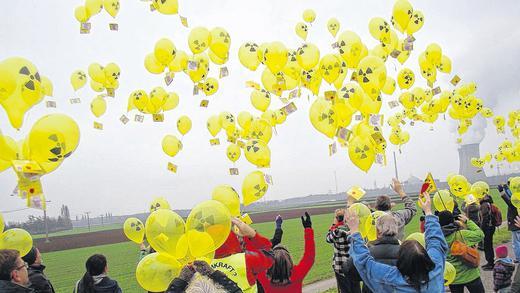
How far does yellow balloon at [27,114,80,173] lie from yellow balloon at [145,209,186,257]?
1242mm

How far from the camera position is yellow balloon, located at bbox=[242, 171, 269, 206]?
6199mm

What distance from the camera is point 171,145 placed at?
1003 cm

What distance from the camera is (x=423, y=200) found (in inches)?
126

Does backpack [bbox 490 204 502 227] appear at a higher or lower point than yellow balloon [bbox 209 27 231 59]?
lower

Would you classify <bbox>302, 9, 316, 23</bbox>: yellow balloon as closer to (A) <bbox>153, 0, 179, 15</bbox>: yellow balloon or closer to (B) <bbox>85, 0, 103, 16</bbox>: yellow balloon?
(A) <bbox>153, 0, 179, 15</bbox>: yellow balloon

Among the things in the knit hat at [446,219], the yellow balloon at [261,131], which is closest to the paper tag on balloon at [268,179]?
the yellow balloon at [261,131]

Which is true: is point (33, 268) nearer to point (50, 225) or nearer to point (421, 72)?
point (421, 72)

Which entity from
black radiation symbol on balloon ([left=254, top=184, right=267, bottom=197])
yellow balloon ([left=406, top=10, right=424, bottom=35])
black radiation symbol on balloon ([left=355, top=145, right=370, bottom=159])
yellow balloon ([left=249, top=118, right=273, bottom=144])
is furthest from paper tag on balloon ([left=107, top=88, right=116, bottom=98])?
yellow balloon ([left=406, top=10, right=424, bottom=35])

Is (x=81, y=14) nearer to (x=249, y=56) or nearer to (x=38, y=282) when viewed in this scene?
(x=249, y=56)

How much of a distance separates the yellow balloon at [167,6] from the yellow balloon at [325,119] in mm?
3207

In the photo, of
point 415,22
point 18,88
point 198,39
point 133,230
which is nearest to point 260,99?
point 198,39

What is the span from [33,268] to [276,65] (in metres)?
5.32

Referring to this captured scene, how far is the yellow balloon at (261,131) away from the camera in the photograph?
28.3 feet

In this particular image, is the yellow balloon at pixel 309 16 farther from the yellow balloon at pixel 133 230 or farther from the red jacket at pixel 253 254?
the red jacket at pixel 253 254
